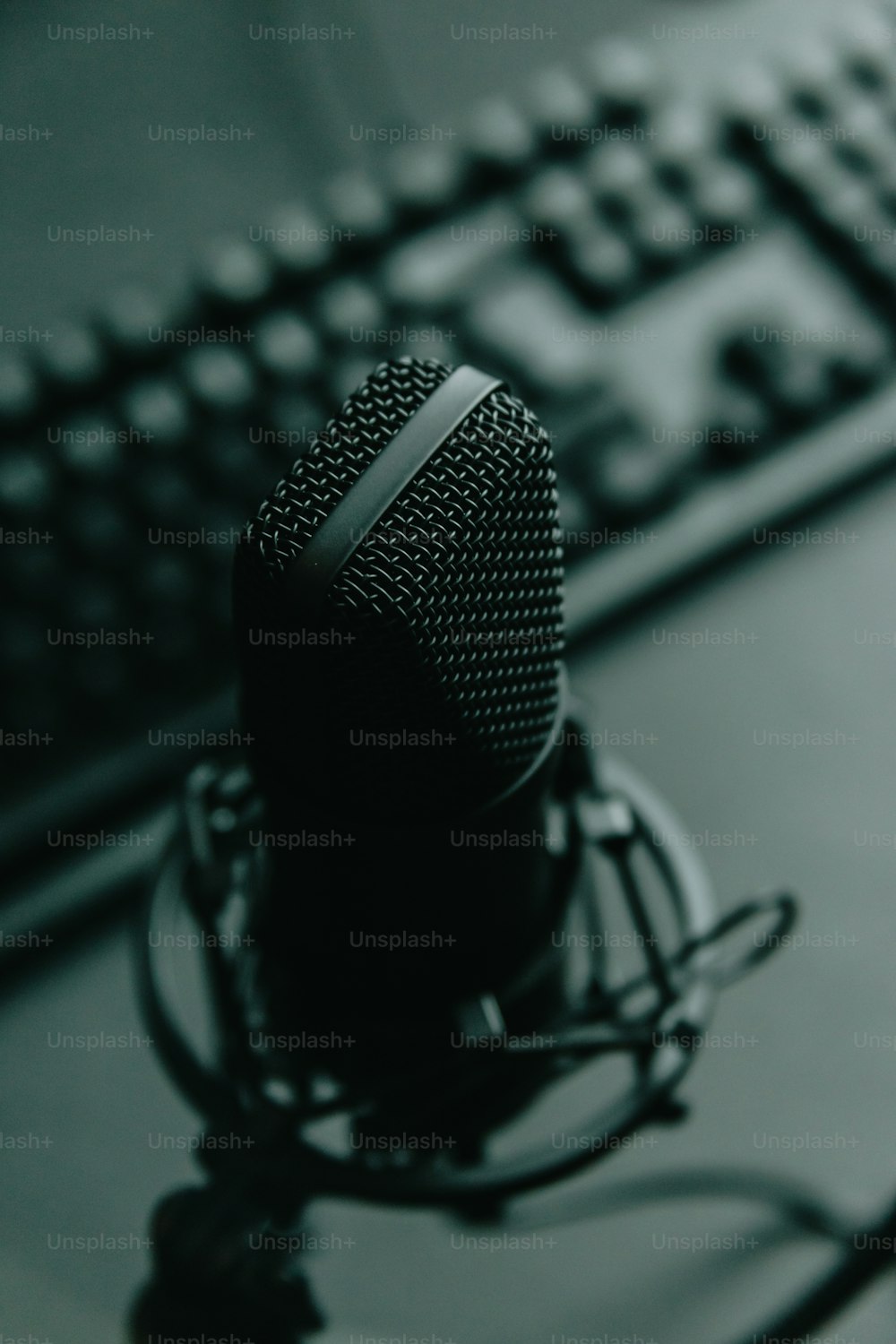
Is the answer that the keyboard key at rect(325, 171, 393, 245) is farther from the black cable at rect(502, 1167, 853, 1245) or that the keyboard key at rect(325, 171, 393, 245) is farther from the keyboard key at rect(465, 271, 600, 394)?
the black cable at rect(502, 1167, 853, 1245)

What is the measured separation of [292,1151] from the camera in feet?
1.34

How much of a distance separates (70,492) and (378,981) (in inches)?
11.2

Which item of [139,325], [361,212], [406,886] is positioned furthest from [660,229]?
[406,886]

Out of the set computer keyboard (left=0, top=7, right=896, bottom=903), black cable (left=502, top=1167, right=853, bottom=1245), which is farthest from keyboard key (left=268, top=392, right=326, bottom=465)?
black cable (left=502, top=1167, right=853, bottom=1245)

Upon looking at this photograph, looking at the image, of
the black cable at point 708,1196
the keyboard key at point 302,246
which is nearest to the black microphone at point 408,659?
the black cable at point 708,1196

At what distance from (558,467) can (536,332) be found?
86 mm

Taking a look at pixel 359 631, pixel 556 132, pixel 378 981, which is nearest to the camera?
pixel 359 631

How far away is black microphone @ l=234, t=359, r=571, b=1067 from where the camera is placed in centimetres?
27

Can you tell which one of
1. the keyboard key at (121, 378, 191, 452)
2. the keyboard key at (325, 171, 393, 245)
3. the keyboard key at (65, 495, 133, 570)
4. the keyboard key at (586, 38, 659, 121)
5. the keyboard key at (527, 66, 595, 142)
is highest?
the keyboard key at (586, 38, 659, 121)

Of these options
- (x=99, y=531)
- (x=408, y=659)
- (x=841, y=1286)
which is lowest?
(x=841, y=1286)

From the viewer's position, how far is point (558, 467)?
1.84ft

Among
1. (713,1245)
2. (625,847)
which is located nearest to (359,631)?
(625,847)

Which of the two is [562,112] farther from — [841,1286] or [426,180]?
[841,1286]

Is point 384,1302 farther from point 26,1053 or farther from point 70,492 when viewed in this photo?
point 70,492
